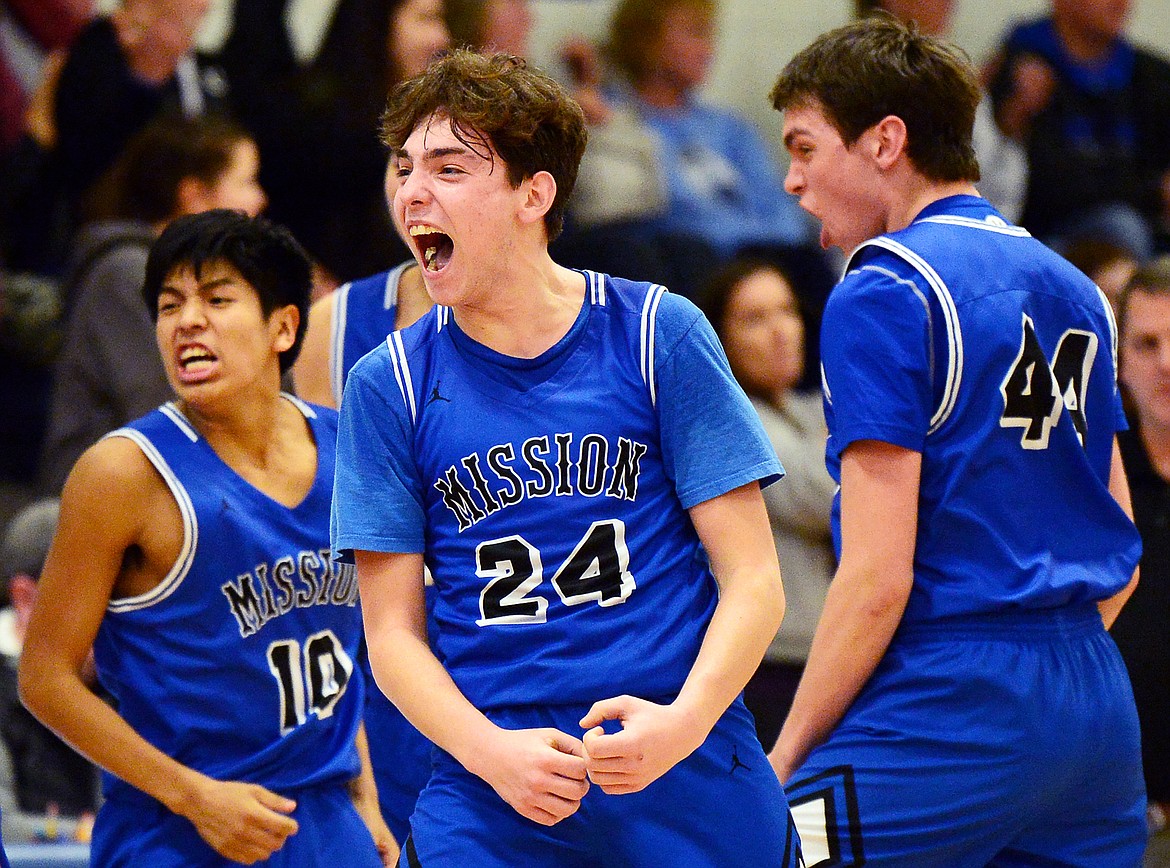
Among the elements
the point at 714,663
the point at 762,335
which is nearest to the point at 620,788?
the point at 714,663

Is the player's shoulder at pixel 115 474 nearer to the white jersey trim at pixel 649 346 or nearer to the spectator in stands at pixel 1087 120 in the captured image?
the white jersey trim at pixel 649 346

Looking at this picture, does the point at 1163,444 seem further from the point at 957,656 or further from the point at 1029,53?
the point at 1029,53

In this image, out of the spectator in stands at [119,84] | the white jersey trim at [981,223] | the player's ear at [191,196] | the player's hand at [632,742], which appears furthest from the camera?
the spectator in stands at [119,84]

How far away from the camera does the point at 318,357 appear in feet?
12.5

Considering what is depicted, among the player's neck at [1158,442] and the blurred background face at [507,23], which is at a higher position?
the blurred background face at [507,23]

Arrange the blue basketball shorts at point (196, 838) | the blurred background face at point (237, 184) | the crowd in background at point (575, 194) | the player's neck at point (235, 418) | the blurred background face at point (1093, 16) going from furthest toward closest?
the blurred background face at point (1093, 16), the blurred background face at point (237, 184), the crowd in background at point (575, 194), the player's neck at point (235, 418), the blue basketball shorts at point (196, 838)

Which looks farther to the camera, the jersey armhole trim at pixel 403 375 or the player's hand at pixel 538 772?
the jersey armhole trim at pixel 403 375

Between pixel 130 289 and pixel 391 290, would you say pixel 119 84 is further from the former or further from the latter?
pixel 391 290

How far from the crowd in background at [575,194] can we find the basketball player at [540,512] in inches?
86.2

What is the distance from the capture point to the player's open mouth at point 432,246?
8.22ft

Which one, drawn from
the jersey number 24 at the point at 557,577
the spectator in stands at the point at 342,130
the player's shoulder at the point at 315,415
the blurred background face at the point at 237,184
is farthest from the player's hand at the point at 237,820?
the spectator in stands at the point at 342,130

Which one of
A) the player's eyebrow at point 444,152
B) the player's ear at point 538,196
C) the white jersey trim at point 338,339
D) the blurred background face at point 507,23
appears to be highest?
the blurred background face at point 507,23

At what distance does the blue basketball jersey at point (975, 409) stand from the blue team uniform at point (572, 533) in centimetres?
45

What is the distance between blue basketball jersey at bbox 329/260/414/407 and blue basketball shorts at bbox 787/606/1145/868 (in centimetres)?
146
